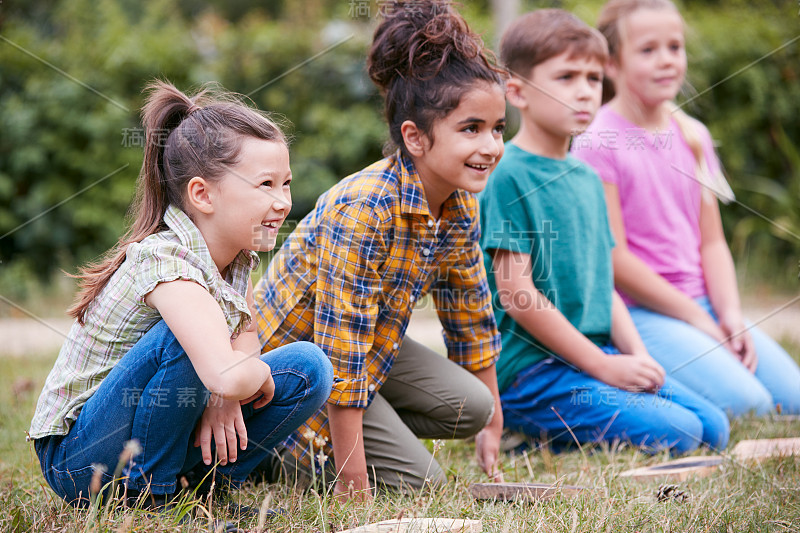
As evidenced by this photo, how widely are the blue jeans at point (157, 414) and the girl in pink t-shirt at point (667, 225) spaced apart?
1.63 m

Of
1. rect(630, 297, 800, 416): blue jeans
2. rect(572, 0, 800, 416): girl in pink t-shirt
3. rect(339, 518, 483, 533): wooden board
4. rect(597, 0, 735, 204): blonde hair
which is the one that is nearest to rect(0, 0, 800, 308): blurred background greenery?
rect(597, 0, 735, 204): blonde hair

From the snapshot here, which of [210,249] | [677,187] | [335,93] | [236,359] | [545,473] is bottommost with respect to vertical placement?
[545,473]

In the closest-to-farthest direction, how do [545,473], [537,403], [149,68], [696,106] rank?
[545,473]
[537,403]
[149,68]
[696,106]

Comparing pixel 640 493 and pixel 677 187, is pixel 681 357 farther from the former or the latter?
pixel 640 493

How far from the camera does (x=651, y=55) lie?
10.5 ft

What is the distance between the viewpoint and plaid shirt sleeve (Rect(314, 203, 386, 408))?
6.74ft

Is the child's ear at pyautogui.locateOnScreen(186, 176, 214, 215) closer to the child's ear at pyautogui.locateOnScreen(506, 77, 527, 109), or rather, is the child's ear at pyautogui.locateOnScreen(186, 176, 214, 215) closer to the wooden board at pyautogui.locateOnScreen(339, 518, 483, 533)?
the wooden board at pyautogui.locateOnScreen(339, 518, 483, 533)

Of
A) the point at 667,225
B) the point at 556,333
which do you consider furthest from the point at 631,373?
the point at 667,225

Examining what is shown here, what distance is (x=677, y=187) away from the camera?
329 centimetres

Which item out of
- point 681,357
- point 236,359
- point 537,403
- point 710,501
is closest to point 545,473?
point 537,403

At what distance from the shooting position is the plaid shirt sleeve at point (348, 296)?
6.74ft

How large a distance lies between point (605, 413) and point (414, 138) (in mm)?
1144

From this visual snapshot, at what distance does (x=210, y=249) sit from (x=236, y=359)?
1.18ft

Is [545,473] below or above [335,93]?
below
